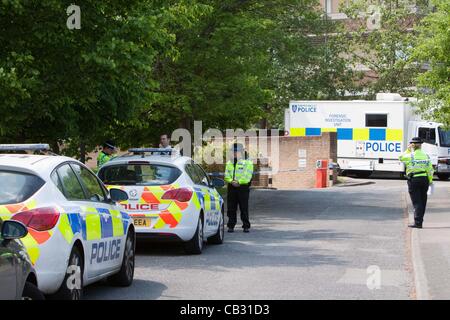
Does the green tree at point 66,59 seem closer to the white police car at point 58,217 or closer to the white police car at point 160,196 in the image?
the white police car at point 160,196

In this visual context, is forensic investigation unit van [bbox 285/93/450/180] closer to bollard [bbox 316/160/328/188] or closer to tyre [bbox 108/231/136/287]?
bollard [bbox 316/160/328/188]

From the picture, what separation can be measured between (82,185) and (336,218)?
1378 centimetres

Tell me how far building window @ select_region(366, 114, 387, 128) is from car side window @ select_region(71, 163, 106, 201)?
34444mm

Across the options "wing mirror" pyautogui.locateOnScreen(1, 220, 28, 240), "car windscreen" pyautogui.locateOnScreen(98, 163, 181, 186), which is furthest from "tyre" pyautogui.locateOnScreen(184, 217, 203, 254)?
"wing mirror" pyautogui.locateOnScreen(1, 220, 28, 240)

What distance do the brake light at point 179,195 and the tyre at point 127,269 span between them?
283cm

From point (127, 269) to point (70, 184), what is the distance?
1.89 m

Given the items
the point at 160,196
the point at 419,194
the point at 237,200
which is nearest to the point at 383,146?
the point at 419,194

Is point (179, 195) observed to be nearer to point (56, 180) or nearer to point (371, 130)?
point (56, 180)

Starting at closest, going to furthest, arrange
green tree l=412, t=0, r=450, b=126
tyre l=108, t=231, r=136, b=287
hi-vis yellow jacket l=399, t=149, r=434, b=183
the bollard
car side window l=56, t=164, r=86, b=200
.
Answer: car side window l=56, t=164, r=86, b=200 < tyre l=108, t=231, r=136, b=287 < hi-vis yellow jacket l=399, t=149, r=434, b=183 < green tree l=412, t=0, r=450, b=126 < the bollard

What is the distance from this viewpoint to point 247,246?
16.5 meters

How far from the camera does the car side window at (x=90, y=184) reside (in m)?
10.1

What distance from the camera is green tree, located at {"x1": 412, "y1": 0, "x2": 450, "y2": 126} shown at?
27016 millimetres

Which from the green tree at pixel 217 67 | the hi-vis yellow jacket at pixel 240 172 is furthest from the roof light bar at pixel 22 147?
the green tree at pixel 217 67
